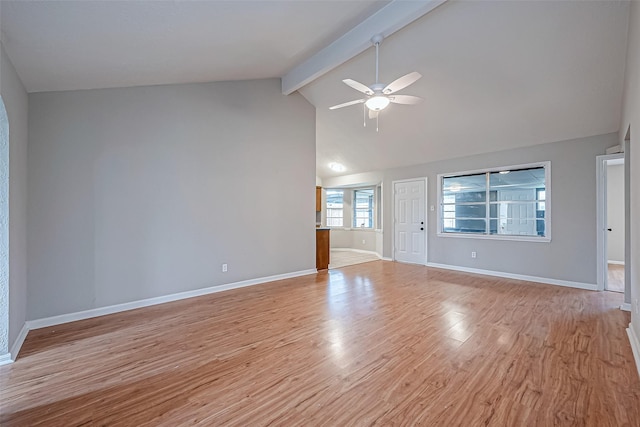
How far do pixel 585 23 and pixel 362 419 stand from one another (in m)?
4.30

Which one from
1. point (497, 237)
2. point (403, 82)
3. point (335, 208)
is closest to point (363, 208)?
point (335, 208)

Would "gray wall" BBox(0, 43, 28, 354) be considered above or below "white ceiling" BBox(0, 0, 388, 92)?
below

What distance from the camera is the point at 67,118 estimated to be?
312 centimetres

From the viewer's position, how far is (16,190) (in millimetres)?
2531

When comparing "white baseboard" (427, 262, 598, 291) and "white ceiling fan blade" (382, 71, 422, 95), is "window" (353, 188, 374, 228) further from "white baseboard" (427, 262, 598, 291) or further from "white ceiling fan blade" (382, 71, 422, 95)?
"white ceiling fan blade" (382, 71, 422, 95)

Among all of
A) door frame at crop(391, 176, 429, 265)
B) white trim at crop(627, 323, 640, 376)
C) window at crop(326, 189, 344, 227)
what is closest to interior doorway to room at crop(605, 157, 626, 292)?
door frame at crop(391, 176, 429, 265)

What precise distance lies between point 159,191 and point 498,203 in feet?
19.8

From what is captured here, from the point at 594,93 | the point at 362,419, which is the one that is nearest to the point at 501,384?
the point at 362,419

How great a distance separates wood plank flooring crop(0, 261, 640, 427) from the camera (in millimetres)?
1703

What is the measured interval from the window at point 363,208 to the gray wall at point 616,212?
5865 millimetres

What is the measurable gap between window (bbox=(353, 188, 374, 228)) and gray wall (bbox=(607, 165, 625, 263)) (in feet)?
19.2

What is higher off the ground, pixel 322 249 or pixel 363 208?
pixel 363 208

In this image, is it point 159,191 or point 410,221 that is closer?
point 159,191

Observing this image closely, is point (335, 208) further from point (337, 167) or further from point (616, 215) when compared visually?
point (616, 215)
